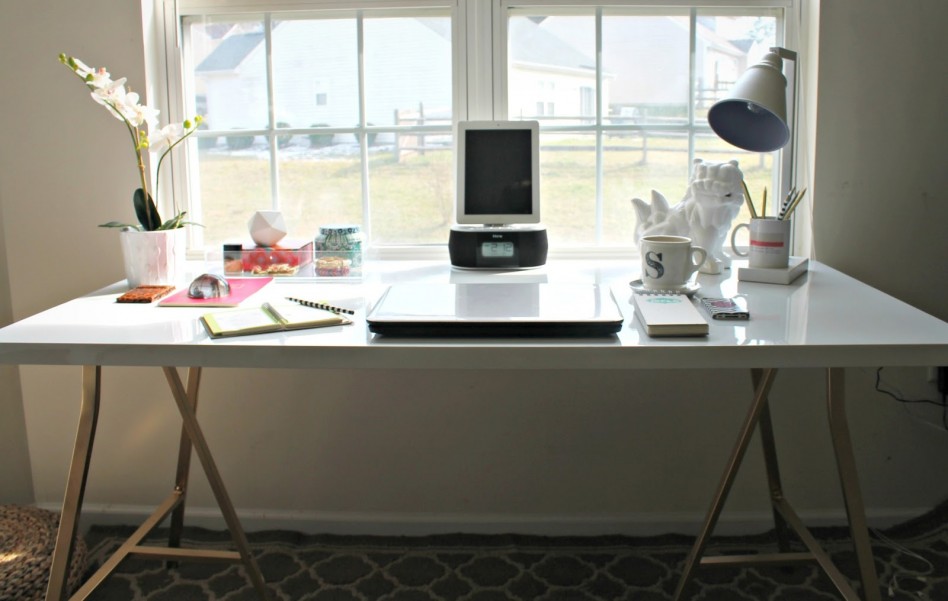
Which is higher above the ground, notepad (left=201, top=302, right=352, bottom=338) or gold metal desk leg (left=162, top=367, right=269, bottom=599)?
notepad (left=201, top=302, right=352, bottom=338)

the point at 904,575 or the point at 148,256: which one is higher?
the point at 148,256

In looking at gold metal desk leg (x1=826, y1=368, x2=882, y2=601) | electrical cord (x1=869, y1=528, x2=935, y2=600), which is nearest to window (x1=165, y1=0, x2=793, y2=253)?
gold metal desk leg (x1=826, y1=368, x2=882, y2=601)

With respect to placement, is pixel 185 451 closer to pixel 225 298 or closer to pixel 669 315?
pixel 225 298

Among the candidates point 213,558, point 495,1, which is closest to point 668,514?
point 213,558

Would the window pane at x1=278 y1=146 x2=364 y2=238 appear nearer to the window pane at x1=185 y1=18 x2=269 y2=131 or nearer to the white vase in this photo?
the window pane at x1=185 y1=18 x2=269 y2=131

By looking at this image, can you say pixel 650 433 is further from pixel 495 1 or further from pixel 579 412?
pixel 495 1

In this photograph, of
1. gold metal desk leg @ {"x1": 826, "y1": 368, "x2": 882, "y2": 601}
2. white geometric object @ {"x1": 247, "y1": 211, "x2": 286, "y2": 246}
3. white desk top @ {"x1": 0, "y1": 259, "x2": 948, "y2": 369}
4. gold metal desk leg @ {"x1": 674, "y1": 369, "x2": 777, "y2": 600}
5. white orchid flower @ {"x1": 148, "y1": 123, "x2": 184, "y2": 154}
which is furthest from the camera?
white geometric object @ {"x1": 247, "y1": 211, "x2": 286, "y2": 246}

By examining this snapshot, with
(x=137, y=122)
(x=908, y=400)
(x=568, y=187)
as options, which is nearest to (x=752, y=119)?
(x=568, y=187)

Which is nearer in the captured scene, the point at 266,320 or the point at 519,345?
the point at 519,345

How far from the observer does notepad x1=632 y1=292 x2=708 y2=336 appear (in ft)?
4.54

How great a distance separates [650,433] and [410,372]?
0.66 m

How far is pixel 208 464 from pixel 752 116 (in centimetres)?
140

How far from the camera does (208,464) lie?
189cm

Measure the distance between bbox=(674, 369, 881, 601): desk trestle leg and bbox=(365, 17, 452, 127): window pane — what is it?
1084 mm
